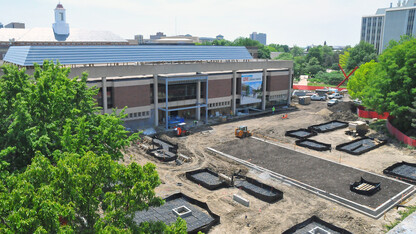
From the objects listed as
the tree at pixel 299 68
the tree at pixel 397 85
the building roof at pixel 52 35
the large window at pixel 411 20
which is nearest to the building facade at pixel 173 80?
the tree at pixel 397 85

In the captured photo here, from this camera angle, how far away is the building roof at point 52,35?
84.8 meters

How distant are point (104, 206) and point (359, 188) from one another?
997 inches

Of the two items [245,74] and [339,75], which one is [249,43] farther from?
[245,74]

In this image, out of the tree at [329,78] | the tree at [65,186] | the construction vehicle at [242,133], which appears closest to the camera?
the tree at [65,186]

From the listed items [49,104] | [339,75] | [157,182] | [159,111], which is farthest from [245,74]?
[339,75]

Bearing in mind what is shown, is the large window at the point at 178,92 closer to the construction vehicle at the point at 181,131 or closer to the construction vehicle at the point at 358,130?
the construction vehicle at the point at 181,131

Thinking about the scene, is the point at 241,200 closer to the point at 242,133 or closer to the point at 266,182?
the point at 266,182

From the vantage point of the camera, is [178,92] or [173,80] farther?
[178,92]

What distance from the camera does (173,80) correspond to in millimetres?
51594

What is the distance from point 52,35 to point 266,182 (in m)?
76.6

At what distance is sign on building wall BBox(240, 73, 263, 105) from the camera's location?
205 ft

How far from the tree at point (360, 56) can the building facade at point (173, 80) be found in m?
70.4

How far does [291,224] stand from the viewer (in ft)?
83.8

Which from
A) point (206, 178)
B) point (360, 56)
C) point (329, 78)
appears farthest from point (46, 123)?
point (360, 56)
